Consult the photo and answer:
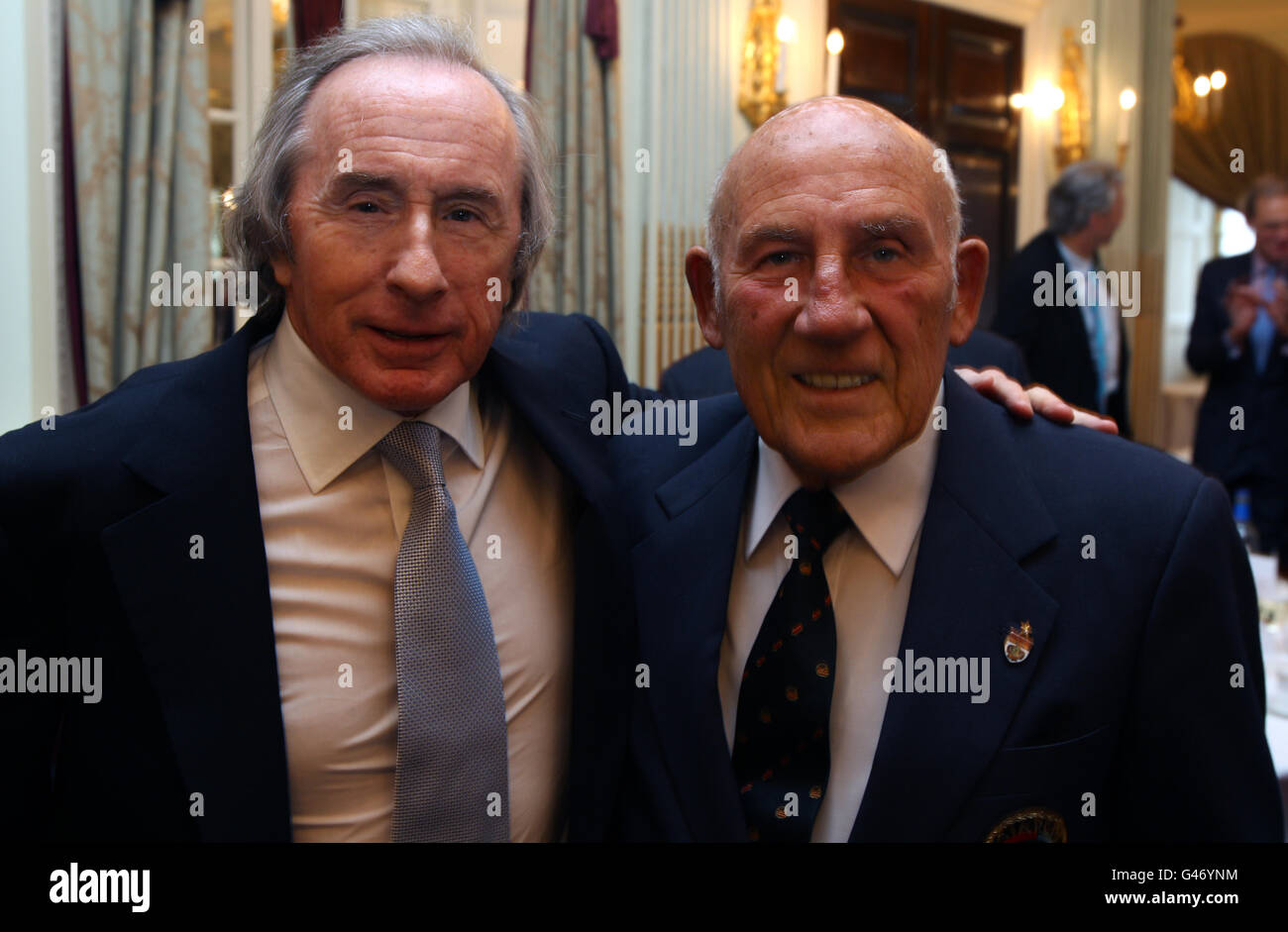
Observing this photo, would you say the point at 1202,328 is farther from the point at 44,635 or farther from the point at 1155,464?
the point at 44,635

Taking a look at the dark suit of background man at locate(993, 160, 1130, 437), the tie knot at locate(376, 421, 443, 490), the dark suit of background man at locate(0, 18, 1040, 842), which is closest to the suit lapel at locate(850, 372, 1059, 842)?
the dark suit of background man at locate(0, 18, 1040, 842)

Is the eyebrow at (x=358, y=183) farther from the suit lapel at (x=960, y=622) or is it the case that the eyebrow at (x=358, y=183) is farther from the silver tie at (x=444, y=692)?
the suit lapel at (x=960, y=622)

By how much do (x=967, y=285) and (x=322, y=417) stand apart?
0.81 meters

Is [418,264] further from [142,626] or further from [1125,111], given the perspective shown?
[1125,111]

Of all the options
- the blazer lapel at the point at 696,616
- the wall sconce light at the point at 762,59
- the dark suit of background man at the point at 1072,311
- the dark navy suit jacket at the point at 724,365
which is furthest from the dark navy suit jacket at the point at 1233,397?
the blazer lapel at the point at 696,616

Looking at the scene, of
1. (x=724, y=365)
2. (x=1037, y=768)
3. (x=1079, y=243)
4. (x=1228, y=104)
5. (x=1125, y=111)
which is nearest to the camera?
(x=1037, y=768)

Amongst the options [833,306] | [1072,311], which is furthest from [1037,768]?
[1072,311]

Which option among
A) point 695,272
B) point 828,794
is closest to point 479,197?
point 695,272

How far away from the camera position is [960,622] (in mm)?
1220

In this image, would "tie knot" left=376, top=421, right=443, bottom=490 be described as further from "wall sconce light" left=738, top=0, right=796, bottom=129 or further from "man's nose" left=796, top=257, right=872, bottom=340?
"wall sconce light" left=738, top=0, right=796, bottom=129

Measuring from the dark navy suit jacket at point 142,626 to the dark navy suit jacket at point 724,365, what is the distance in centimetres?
135

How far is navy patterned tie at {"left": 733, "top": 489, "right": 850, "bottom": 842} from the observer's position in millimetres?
1211

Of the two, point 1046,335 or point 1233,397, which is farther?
point 1046,335

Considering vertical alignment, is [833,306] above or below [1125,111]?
below
